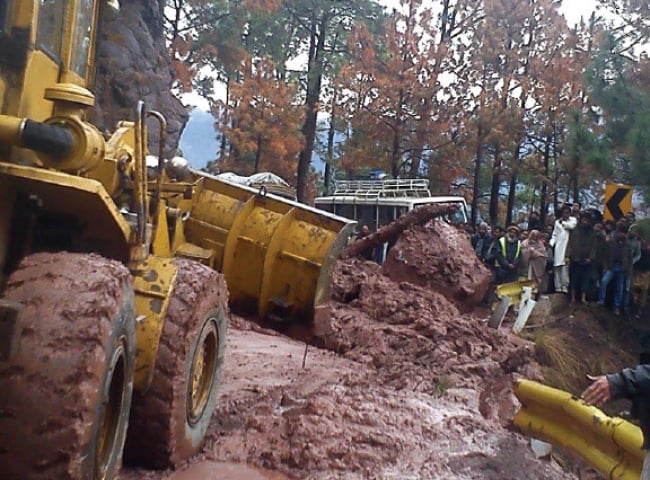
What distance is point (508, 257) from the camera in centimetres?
1711

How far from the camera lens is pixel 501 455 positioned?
598cm

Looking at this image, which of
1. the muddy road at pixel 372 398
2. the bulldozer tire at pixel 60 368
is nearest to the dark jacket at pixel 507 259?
the muddy road at pixel 372 398

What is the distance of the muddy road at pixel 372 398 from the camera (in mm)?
5418

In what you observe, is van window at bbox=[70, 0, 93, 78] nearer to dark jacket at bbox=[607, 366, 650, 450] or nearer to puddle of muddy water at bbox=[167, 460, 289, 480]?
puddle of muddy water at bbox=[167, 460, 289, 480]

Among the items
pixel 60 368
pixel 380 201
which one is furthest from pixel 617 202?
pixel 60 368

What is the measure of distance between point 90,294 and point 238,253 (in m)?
4.69

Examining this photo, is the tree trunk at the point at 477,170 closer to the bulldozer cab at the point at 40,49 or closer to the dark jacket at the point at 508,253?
the dark jacket at the point at 508,253

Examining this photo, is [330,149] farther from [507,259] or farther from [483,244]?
[507,259]

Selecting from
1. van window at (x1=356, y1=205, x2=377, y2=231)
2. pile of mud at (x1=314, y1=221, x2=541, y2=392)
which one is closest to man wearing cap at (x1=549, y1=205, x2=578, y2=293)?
pile of mud at (x1=314, y1=221, x2=541, y2=392)

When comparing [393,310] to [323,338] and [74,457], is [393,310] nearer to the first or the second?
[323,338]

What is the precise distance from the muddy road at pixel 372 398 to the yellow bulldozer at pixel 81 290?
1.92 feet

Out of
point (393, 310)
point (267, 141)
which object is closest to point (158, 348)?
point (393, 310)

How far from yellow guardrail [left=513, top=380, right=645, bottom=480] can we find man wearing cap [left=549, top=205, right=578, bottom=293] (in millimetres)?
9561

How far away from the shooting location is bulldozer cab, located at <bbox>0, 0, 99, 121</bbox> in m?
3.46
